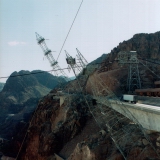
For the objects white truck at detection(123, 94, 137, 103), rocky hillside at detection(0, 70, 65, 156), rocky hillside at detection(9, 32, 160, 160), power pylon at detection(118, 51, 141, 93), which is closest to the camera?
rocky hillside at detection(9, 32, 160, 160)

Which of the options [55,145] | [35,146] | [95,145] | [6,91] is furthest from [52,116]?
[6,91]

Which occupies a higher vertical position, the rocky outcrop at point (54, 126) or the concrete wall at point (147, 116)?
the concrete wall at point (147, 116)

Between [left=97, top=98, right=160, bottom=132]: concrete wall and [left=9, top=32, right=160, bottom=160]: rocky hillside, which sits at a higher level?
[left=97, top=98, right=160, bottom=132]: concrete wall

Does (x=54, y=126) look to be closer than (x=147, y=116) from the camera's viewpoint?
No

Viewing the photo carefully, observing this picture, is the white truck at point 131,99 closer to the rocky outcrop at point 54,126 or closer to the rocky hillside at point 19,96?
the rocky outcrop at point 54,126

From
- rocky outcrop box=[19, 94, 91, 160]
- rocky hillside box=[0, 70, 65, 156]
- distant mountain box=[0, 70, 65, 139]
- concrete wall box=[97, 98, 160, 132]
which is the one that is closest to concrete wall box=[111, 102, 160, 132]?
concrete wall box=[97, 98, 160, 132]

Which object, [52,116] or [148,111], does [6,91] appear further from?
[148,111]

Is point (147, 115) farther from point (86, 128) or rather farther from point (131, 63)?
point (131, 63)

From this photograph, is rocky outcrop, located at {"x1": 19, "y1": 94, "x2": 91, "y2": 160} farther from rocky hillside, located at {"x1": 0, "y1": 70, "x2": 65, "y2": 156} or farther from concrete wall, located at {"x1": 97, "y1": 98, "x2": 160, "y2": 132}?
rocky hillside, located at {"x1": 0, "y1": 70, "x2": 65, "y2": 156}

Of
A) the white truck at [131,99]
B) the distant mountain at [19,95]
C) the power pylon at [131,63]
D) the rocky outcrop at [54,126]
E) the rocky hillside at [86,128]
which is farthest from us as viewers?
the distant mountain at [19,95]

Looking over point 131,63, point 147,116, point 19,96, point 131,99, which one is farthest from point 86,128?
point 19,96

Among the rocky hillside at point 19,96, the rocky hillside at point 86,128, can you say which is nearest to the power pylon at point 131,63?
the rocky hillside at point 86,128
